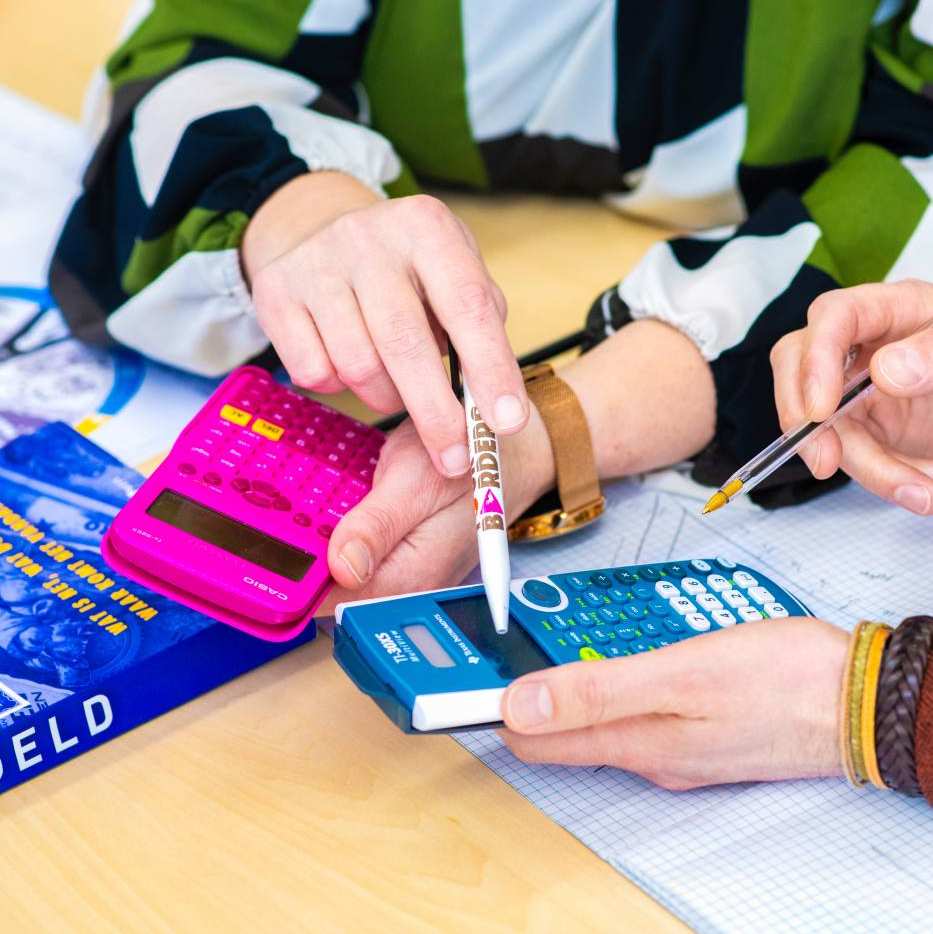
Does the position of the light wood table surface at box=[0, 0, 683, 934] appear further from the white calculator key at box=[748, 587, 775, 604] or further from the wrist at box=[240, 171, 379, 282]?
the wrist at box=[240, 171, 379, 282]

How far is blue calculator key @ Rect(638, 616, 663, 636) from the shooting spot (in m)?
0.50

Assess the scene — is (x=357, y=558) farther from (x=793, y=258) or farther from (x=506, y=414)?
(x=793, y=258)

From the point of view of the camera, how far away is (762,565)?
60 cm

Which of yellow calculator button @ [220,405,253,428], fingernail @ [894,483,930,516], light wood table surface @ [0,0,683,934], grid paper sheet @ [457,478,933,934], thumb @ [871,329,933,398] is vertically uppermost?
thumb @ [871,329,933,398]

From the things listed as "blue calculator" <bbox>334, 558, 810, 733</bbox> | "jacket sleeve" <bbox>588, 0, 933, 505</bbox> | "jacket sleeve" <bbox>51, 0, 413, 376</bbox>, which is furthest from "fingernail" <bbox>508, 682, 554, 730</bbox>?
"jacket sleeve" <bbox>51, 0, 413, 376</bbox>

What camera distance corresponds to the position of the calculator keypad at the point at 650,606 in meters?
0.49

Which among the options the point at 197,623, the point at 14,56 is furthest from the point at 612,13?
the point at 14,56

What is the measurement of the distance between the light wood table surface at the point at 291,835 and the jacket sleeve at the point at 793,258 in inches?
9.8

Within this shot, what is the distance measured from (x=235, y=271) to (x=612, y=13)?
→ 323 mm

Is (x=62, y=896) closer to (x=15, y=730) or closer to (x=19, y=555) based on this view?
(x=15, y=730)

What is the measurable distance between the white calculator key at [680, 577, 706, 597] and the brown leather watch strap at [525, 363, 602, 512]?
10cm

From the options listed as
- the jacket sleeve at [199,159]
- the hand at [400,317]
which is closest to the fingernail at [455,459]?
the hand at [400,317]

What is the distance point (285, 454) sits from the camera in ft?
1.85

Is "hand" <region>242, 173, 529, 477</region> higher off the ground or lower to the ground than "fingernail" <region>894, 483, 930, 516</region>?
higher
